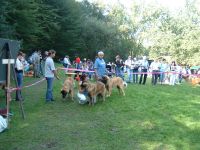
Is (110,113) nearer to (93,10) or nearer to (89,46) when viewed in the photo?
(89,46)

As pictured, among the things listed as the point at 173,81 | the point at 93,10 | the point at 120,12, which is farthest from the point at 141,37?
the point at 173,81

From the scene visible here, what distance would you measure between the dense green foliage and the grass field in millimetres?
21600

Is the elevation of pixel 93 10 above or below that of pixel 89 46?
above

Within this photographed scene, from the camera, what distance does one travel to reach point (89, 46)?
55.6m

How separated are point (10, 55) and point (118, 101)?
198 inches

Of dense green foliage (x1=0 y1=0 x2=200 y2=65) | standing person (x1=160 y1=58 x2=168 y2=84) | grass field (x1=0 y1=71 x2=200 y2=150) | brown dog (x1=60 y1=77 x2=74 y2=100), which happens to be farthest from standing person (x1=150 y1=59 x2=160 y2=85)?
dense green foliage (x1=0 y1=0 x2=200 y2=65)

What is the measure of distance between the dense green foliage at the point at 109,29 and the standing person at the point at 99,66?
20.3m

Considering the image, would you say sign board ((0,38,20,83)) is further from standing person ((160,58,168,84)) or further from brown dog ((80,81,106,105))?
standing person ((160,58,168,84))

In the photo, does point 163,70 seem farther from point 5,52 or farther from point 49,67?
point 5,52

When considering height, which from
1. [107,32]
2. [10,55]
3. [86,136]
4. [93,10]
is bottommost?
[86,136]

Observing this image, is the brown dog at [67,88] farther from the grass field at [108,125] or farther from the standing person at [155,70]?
the standing person at [155,70]

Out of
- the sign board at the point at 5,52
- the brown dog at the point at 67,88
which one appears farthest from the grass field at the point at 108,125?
the sign board at the point at 5,52

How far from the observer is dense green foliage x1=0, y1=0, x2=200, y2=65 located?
42750 mm

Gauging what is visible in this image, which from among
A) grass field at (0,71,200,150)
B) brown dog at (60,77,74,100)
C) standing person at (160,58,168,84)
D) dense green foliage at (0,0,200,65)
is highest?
dense green foliage at (0,0,200,65)
